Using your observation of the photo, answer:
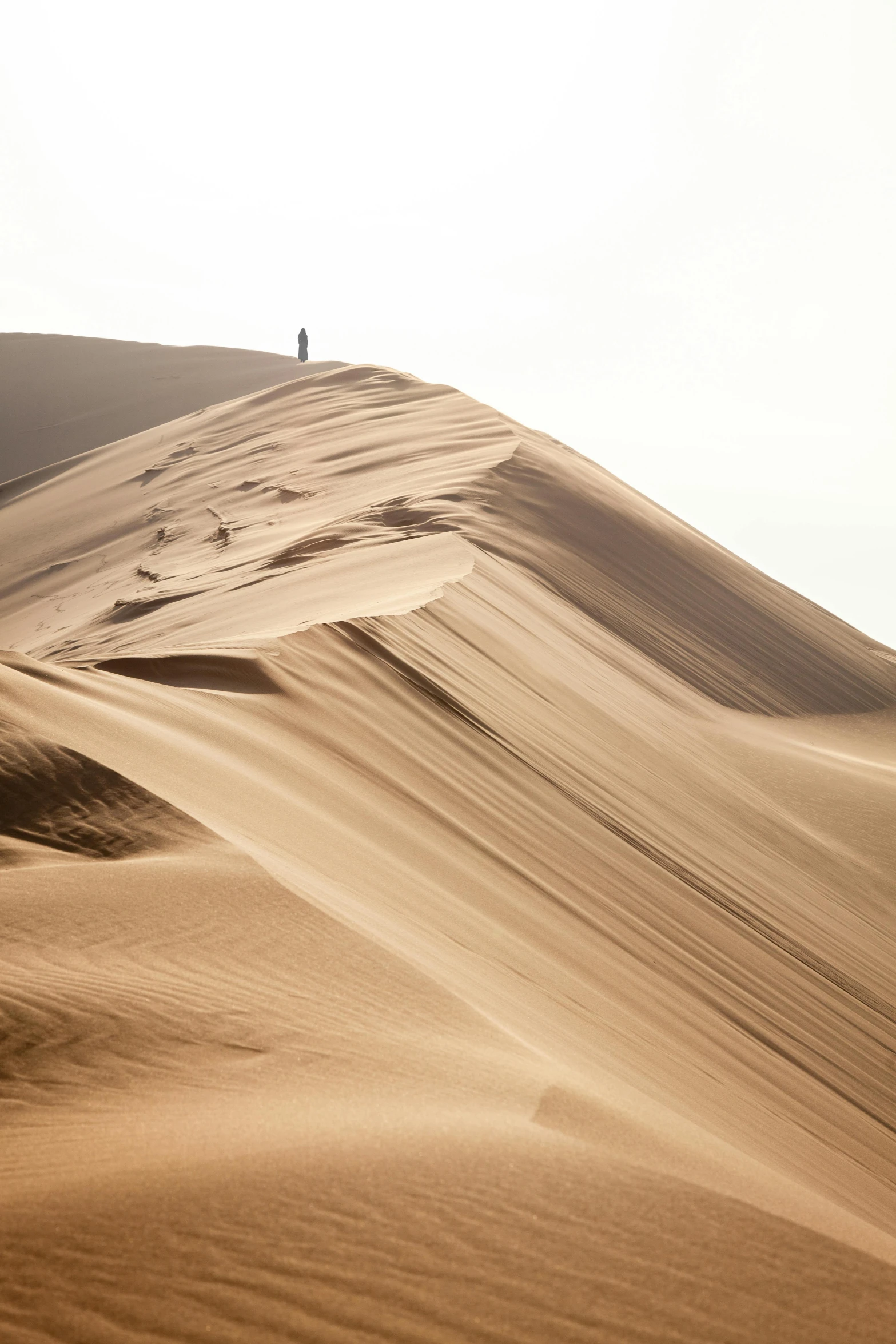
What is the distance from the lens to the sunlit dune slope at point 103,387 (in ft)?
102

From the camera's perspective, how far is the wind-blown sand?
2.00 m

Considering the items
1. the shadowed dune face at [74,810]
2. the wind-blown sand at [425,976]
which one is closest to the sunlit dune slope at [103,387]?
the wind-blown sand at [425,976]

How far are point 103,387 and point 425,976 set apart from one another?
3444 centimetres

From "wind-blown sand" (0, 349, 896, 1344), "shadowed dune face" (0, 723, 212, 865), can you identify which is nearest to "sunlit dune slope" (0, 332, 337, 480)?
"wind-blown sand" (0, 349, 896, 1344)

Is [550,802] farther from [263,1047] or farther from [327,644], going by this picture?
[263,1047]

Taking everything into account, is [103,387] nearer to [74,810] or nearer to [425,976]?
[74,810]

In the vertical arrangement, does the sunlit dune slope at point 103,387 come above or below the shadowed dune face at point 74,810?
above

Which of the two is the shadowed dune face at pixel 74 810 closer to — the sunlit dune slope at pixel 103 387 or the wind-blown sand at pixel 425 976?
the wind-blown sand at pixel 425 976

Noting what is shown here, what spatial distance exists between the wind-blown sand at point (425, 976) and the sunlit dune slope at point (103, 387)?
20.7 meters

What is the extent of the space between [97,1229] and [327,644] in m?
5.03

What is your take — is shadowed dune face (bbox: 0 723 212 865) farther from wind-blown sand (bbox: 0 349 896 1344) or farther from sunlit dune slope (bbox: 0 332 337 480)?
sunlit dune slope (bbox: 0 332 337 480)

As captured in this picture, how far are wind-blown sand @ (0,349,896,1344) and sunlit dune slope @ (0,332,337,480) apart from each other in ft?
67.8

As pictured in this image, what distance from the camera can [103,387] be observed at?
35.0 metres

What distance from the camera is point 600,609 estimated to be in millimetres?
11812
